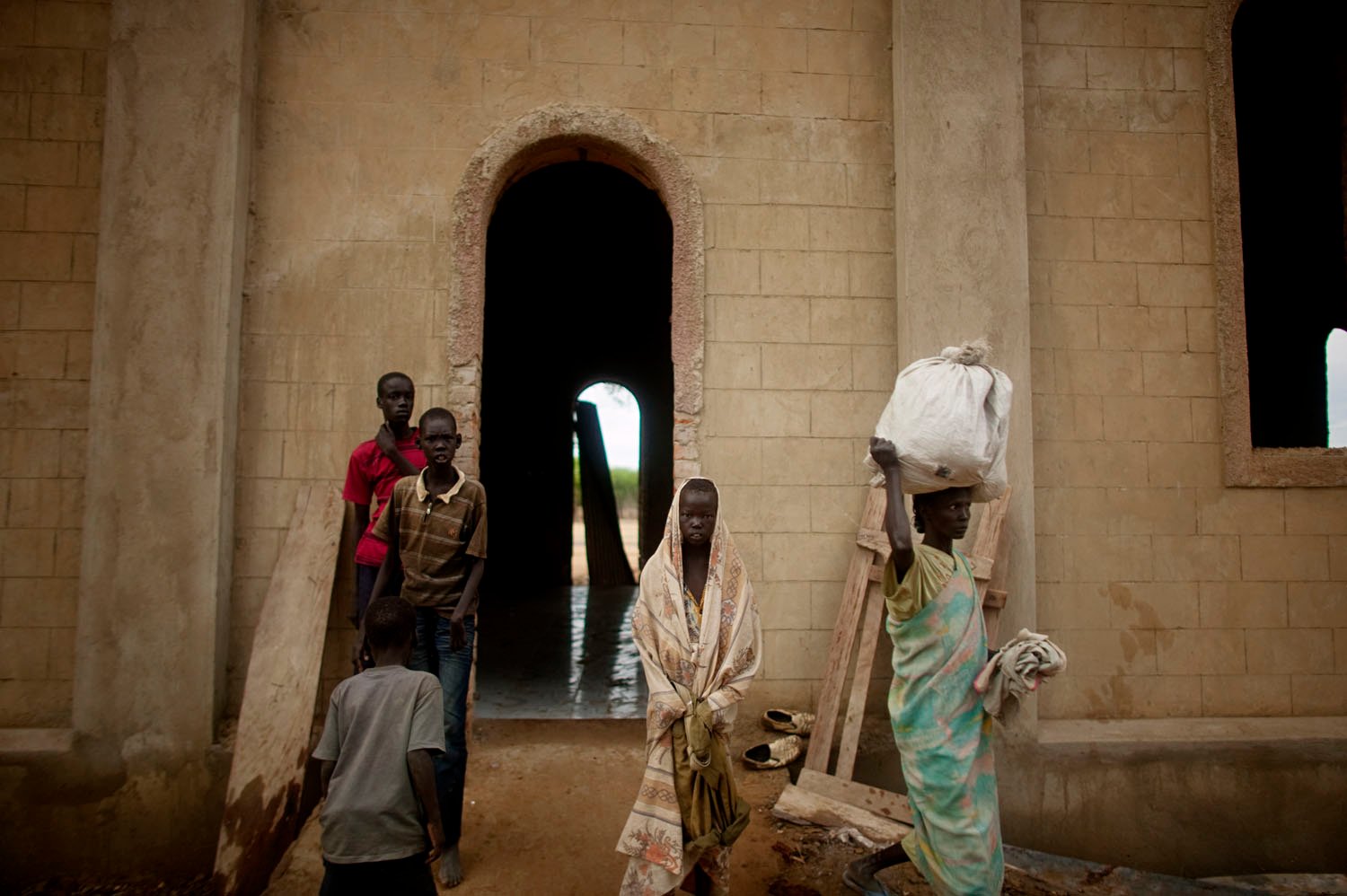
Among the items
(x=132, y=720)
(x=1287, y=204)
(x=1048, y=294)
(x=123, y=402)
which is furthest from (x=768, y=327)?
(x=1287, y=204)

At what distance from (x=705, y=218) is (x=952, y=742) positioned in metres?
3.23

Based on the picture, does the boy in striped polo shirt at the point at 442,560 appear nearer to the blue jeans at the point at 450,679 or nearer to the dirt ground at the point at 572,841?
the blue jeans at the point at 450,679

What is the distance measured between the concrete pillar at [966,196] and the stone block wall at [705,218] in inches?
8.8

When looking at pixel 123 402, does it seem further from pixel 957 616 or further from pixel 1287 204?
pixel 1287 204

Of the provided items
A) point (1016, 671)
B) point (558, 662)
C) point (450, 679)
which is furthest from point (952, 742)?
point (558, 662)

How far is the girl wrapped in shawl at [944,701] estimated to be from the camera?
8.39 feet

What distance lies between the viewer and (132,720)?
4.05 m

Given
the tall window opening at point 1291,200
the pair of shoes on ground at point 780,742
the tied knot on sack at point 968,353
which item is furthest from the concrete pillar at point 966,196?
the tall window opening at point 1291,200

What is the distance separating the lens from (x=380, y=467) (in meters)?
4.02

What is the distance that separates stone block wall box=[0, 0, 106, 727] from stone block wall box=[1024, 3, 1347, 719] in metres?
5.35

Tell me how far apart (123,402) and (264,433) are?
0.71m

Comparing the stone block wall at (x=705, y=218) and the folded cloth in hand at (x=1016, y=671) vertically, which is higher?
the stone block wall at (x=705, y=218)

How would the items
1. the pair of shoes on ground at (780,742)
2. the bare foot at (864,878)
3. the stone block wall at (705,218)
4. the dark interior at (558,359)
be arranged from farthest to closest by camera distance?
the dark interior at (558,359), the stone block wall at (705,218), the pair of shoes on ground at (780,742), the bare foot at (864,878)

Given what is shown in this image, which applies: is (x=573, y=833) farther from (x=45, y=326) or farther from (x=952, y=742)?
→ (x=45, y=326)
